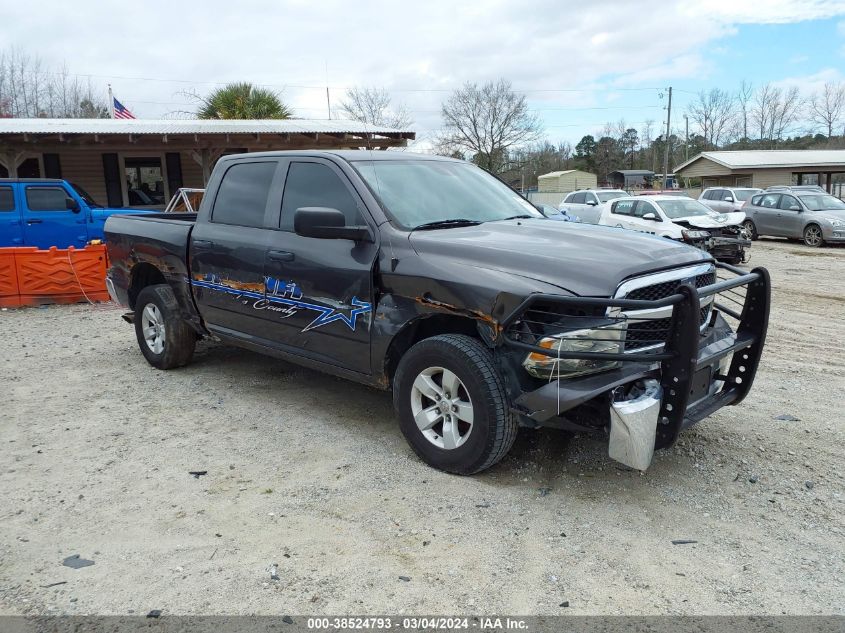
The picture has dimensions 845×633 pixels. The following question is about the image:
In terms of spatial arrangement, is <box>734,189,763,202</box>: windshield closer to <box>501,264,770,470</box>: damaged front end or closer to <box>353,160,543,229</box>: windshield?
<box>353,160,543,229</box>: windshield

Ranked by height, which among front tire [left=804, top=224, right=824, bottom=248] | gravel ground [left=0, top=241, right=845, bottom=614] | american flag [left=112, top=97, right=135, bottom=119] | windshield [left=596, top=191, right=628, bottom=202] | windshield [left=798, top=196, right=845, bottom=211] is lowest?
gravel ground [left=0, top=241, right=845, bottom=614]

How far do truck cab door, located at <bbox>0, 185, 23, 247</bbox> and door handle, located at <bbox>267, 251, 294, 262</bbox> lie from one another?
9828 millimetres

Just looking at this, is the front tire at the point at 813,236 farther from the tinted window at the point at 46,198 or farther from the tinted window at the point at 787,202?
the tinted window at the point at 46,198

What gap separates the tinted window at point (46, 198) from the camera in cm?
1241

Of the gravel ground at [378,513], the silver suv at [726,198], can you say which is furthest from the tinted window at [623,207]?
the gravel ground at [378,513]

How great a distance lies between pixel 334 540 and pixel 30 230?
11.7 meters

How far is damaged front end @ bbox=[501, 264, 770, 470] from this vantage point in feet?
10.7

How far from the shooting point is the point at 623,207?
16156 millimetres

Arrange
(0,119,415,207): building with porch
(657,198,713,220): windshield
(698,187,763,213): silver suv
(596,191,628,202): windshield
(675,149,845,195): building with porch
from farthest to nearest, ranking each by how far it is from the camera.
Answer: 1. (675,149,845,195): building with porch
2. (596,191,628,202): windshield
3. (698,187,763,213): silver suv
4. (0,119,415,207): building with porch
5. (657,198,713,220): windshield

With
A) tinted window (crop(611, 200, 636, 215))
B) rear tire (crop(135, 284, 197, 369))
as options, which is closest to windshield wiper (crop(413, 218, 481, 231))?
rear tire (crop(135, 284, 197, 369))

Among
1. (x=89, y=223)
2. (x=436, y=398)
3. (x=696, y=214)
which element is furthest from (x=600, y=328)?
(x=696, y=214)

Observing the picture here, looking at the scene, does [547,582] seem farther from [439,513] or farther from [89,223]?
[89,223]

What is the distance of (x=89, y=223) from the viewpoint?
42.0 ft

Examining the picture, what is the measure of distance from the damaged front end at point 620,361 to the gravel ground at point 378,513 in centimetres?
51
